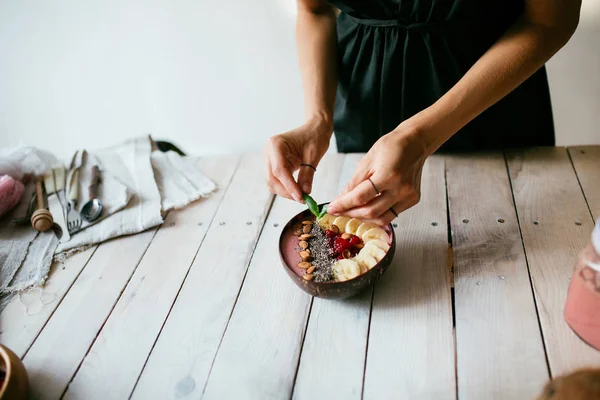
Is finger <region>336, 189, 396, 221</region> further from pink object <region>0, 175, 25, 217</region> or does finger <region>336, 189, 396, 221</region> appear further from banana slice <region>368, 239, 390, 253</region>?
pink object <region>0, 175, 25, 217</region>

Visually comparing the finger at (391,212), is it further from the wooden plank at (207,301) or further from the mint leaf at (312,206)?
the wooden plank at (207,301)

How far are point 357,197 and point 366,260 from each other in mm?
128

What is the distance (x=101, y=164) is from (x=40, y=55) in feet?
2.62

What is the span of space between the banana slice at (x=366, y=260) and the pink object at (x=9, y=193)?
0.98m

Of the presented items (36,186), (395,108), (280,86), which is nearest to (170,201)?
(36,186)

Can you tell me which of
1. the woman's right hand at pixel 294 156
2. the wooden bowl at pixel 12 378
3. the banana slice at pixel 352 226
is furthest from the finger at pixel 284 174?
the wooden bowl at pixel 12 378

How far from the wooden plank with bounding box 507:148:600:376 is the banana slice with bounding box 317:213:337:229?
405mm

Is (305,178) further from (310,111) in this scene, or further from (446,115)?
(446,115)

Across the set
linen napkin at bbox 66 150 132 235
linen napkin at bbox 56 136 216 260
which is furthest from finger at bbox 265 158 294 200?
linen napkin at bbox 66 150 132 235

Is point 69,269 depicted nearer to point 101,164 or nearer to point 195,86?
point 101,164

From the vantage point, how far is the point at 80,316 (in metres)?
1.05

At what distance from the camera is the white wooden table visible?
2.75ft

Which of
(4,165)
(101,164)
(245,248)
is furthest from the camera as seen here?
(101,164)

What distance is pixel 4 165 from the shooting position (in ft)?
4.72
